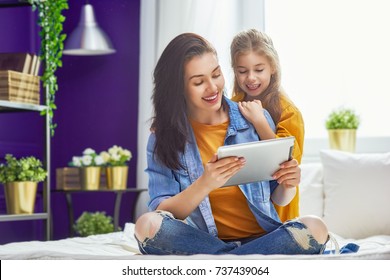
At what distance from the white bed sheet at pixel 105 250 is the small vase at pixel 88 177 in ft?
2.31

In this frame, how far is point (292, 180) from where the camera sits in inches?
66.5

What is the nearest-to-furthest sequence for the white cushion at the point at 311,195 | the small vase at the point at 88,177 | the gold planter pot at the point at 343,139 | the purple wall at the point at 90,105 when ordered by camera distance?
the white cushion at the point at 311,195
the gold planter pot at the point at 343,139
the small vase at the point at 88,177
the purple wall at the point at 90,105

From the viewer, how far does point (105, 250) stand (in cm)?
233

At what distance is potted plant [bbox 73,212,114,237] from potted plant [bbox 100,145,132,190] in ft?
0.54

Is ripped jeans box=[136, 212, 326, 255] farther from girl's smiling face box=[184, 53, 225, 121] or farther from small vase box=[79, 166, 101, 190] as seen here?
small vase box=[79, 166, 101, 190]

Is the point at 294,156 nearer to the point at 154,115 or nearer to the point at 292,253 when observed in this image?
the point at 292,253

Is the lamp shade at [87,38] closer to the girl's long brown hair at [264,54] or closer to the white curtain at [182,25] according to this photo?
the white curtain at [182,25]

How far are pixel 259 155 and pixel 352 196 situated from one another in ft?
4.55

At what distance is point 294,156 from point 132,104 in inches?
88.3

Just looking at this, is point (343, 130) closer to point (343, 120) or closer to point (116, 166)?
point (343, 120)

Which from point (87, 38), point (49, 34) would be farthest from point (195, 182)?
point (87, 38)

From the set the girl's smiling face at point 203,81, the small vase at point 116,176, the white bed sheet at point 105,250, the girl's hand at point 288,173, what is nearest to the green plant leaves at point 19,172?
the small vase at point 116,176

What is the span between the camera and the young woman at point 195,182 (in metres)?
1.68

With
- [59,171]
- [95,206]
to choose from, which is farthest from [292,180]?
[95,206]
